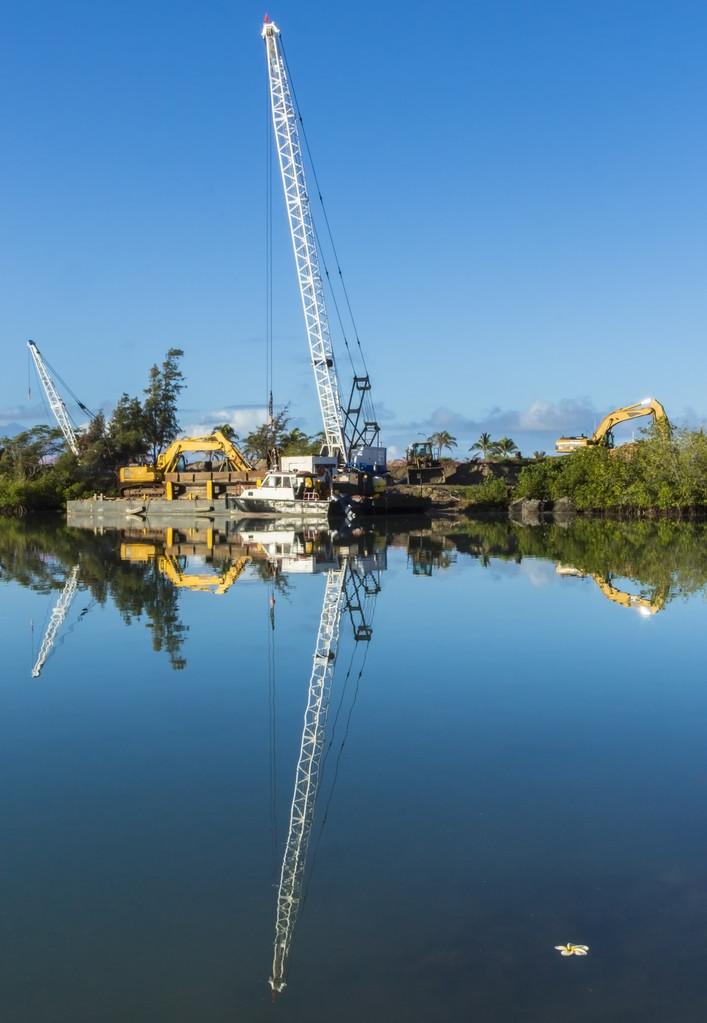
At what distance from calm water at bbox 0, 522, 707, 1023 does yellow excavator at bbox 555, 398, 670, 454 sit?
4723 centimetres

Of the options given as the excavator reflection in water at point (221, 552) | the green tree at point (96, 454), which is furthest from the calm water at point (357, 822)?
the green tree at point (96, 454)

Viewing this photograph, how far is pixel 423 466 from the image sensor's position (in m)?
69.7

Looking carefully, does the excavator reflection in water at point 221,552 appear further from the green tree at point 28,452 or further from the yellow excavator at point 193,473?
the green tree at point 28,452

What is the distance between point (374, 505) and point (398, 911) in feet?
159

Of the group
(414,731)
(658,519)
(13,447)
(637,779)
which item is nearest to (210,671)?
(414,731)

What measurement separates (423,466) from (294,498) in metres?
20.9

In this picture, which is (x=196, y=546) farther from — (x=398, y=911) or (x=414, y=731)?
(x=398, y=911)

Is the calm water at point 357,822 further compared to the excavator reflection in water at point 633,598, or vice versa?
the excavator reflection in water at point 633,598

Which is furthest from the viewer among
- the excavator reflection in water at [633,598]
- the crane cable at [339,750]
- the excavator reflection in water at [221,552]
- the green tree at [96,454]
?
the green tree at [96,454]

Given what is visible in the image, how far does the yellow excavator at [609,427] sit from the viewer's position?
60169mm

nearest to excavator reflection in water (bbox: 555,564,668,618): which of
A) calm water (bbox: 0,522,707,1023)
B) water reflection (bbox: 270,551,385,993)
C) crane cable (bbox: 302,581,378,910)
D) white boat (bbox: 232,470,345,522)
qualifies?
calm water (bbox: 0,522,707,1023)

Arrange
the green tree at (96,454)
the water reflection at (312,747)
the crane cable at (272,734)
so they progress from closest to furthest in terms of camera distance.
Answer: the water reflection at (312,747) → the crane cable at (272,734) → the green tree at (96,454)

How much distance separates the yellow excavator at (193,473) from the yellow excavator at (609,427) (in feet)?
68.8

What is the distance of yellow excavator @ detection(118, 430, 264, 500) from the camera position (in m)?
60.9
